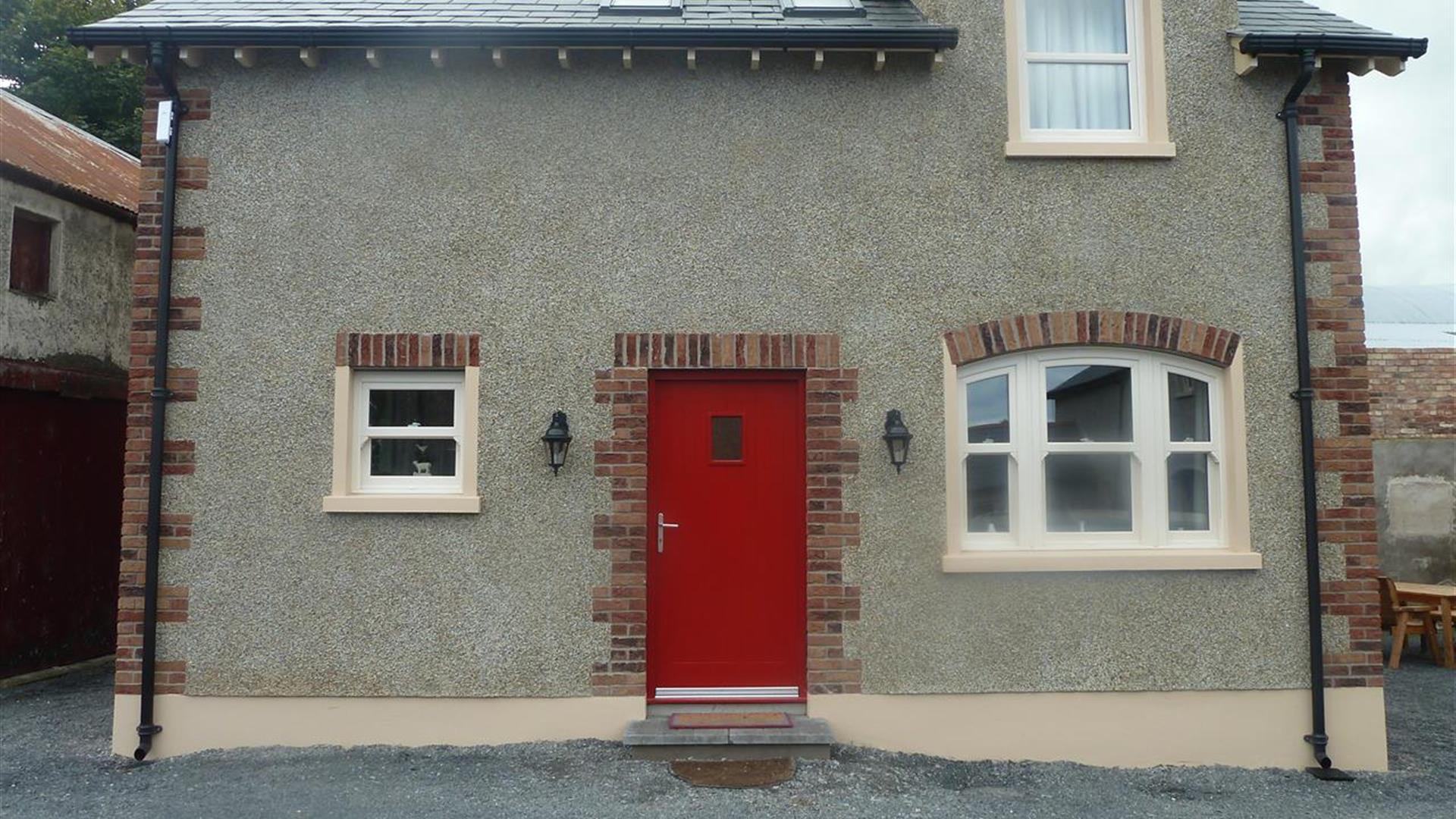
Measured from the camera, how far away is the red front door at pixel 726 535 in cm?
591

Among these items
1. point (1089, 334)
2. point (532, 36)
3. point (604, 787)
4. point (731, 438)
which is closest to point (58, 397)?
point (532, 36)

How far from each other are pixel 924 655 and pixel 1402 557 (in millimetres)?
7948

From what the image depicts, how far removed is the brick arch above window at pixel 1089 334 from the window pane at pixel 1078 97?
1368mm

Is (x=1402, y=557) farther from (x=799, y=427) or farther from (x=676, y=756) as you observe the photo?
(x=676, y=756)

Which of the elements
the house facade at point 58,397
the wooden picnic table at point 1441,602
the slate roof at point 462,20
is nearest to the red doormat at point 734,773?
the slate roof at point 462,20

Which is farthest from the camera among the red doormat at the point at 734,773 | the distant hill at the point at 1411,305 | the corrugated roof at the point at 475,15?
the distant hill at the point at 1411,305

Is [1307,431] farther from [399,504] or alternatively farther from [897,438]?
[399,504]

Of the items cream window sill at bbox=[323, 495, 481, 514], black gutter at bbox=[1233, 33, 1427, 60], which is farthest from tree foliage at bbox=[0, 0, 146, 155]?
black gutter at bbox=[1233, 33, 1427, 60]

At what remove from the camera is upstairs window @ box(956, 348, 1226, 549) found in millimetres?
5941

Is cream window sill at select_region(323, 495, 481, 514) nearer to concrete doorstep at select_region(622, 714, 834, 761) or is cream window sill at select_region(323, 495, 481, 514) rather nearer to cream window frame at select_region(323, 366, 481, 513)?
cream window frame at select_region(323, 366, 481, 513)

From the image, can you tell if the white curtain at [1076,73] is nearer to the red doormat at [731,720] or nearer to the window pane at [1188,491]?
the window pane at [1188,491]

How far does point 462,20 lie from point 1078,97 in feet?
13.6

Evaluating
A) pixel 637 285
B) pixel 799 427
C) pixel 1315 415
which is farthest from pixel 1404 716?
pixel 637 285

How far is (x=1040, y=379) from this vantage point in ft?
19.5
